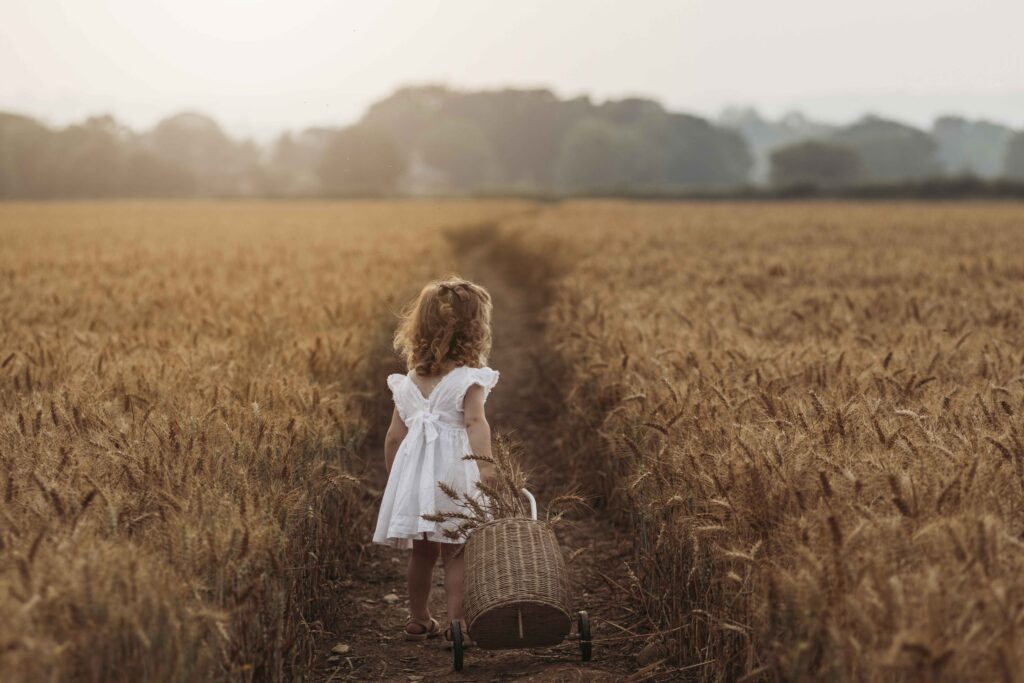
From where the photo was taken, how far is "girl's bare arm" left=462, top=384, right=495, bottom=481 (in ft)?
14.6

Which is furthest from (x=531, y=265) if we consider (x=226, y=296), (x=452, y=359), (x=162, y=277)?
(x=452, y=359)

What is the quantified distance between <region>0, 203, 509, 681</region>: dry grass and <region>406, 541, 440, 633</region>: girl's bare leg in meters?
0.39

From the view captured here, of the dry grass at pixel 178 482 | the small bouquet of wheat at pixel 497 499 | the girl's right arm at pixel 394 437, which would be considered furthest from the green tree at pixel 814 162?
the small bouquet of wheat at pixel 497 499

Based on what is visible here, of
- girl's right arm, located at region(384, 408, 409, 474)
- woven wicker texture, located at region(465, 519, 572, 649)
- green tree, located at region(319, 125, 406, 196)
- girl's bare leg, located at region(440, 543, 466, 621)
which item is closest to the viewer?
woven wicker texture, located at region(465, 519, 572, 649)

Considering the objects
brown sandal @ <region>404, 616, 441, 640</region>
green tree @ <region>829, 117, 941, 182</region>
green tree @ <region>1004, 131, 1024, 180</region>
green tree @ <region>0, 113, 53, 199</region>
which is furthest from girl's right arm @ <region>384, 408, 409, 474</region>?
green tree @ <region>1004, 131, 1024, 180</region>

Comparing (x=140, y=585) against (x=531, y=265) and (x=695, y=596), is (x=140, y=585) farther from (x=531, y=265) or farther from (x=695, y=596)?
(x=531, y=265)

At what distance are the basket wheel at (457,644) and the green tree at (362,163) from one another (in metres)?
77.9

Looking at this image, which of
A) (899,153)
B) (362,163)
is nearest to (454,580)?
(362,163)

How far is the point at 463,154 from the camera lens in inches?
4934

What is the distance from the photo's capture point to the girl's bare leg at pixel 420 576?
15.0 ft

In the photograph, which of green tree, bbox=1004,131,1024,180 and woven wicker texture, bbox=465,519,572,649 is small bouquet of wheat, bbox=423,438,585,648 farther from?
green tree, bbox=1004,131,1024,180

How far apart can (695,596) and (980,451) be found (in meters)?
1.22

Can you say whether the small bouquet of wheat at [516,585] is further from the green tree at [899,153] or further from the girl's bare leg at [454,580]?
the green tree at [899,153]

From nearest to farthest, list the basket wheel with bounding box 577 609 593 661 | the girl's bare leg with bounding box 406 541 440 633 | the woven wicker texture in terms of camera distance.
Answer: the woven wicker texture < the basket wheel with bounding box 577 609 593 661 < the girl's bare leg with bounding box 406 541 440 633
